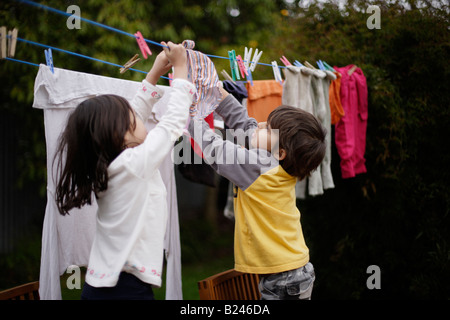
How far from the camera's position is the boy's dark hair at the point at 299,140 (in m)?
1.58

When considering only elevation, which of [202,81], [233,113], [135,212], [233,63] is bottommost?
[135,212]

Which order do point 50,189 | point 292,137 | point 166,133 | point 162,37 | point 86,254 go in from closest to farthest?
point 166,133 < point 292,137 < point 50,189 < point 86,254 < point 162,37

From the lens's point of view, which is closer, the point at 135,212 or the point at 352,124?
the point at 135,212

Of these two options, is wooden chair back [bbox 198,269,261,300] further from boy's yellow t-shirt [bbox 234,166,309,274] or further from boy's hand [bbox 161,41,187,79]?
boy's hand [bbox 161,41,187,79]

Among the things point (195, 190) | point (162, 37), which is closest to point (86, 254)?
point (162, 37)

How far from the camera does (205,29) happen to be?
5.03 metres

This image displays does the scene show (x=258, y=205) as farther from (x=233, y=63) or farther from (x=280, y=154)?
(x=233, y=63)

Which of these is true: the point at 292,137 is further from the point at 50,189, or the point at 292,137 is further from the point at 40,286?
the point at 40,286

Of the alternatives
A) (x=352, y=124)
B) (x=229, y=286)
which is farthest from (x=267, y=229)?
(x=352, y=124)

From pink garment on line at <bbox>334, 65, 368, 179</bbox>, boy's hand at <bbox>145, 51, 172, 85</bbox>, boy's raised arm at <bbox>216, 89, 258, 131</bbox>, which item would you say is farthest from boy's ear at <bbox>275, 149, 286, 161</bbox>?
pink garment on line at <bbox>334, 65, 368, 179</bbox>

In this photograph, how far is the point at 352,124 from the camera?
276 cm

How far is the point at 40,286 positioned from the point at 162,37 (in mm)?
3147

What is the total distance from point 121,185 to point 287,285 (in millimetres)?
738

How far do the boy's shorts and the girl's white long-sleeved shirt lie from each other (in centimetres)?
49
